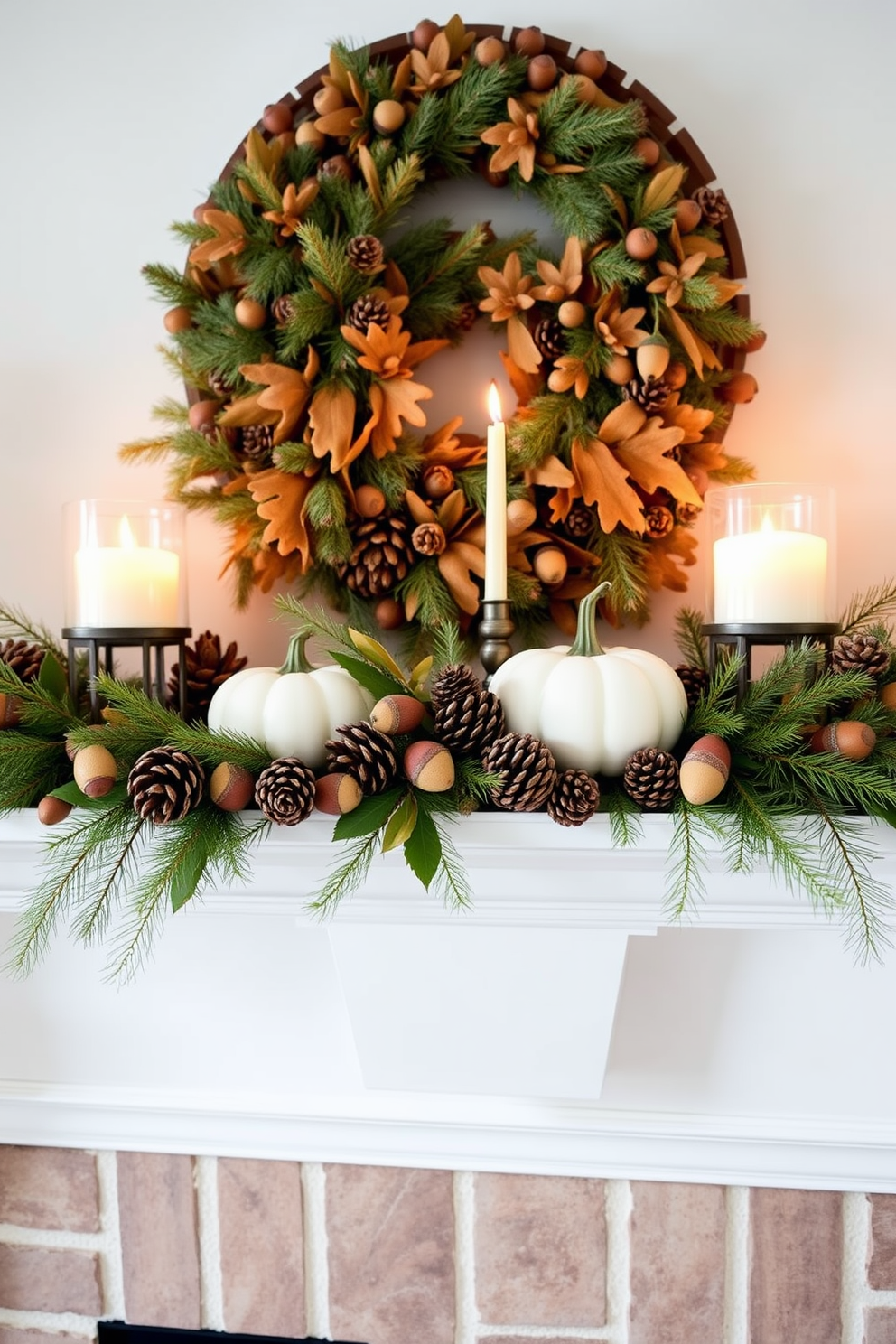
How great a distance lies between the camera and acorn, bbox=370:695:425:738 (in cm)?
64

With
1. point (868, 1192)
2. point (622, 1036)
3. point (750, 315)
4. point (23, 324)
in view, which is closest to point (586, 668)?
point (622, 1036)

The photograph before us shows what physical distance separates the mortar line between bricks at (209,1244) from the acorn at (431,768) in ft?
2.02

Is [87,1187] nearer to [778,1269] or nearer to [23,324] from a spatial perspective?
[778,1269]

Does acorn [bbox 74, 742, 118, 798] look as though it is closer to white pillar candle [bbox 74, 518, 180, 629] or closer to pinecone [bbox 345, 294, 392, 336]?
white pillar candle [bbox 74, 518, 180, 629]

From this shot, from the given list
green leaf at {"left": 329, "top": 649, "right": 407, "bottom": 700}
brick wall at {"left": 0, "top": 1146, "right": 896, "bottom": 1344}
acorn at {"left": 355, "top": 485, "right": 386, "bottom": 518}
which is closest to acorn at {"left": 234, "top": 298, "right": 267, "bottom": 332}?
acorn at {"left": 355, "top": 485, "right": 386, "bottom": 518}

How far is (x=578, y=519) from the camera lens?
2.90 ft

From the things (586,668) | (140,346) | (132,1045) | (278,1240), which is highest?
(140,346)

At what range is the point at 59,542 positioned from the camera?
1020 mm

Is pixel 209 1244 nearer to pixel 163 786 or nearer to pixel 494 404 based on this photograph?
pixel 163 786

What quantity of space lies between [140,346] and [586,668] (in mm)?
705

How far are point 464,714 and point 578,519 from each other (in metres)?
0.34

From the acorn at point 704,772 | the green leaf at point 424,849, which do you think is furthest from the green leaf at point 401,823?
the acorn at point 704,772

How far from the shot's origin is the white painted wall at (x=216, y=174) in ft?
2.98

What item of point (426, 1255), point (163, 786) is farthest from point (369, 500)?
point (426, 1255)
